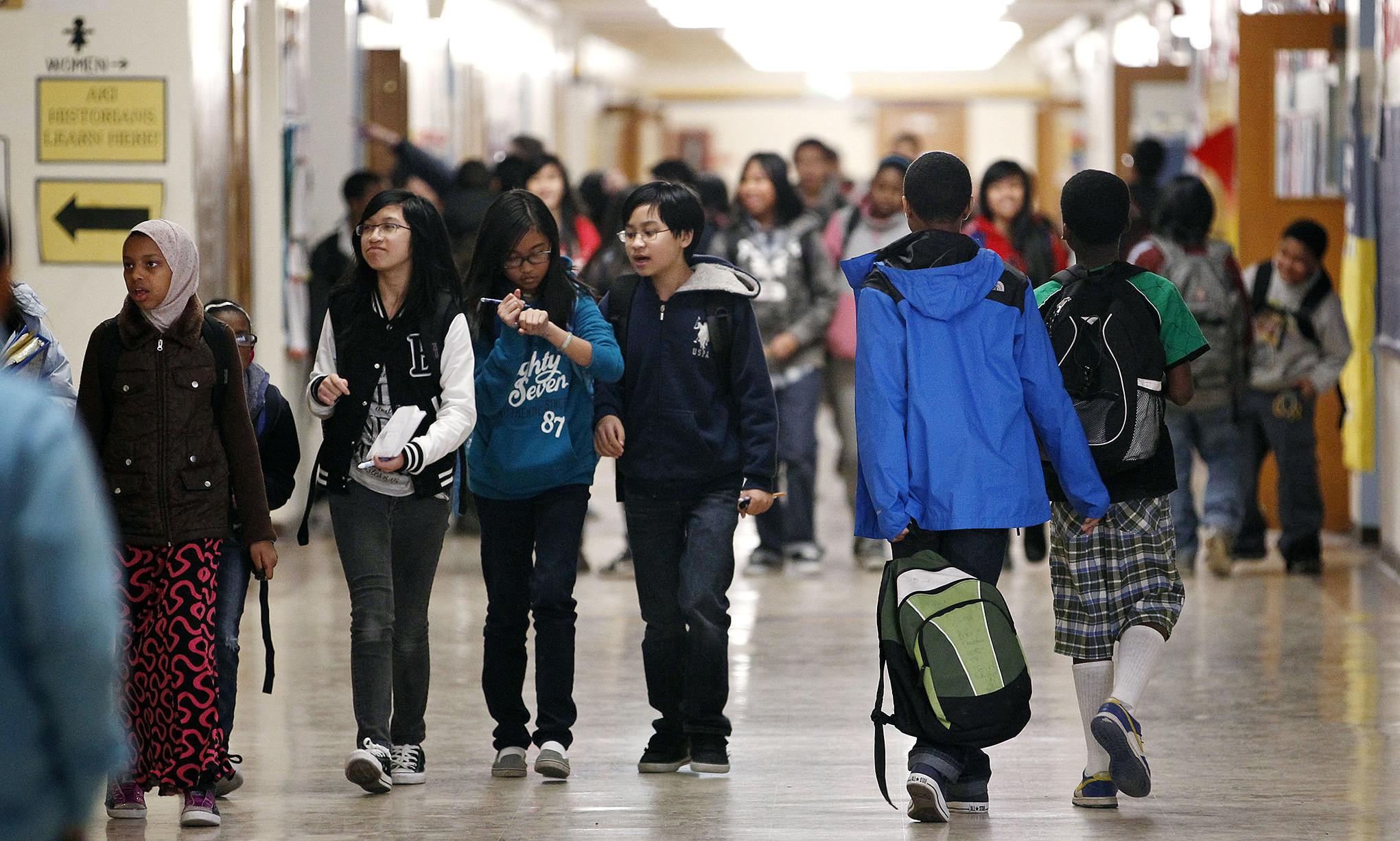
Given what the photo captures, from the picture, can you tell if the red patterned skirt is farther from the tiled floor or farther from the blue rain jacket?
the blue rain jacket

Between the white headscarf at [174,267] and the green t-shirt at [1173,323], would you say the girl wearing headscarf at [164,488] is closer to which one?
the white headscarf at [174,267]

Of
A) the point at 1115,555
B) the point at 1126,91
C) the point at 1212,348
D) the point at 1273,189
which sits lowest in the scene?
the point at 1115,555

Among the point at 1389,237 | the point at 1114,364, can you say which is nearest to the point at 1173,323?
the point at 1114,364

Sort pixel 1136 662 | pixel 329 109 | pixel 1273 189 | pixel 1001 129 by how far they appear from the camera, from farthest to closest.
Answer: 1. pixel 1001 129
2. pixel 329 109
3. pixel 1273 189
4. pixel 1136 662

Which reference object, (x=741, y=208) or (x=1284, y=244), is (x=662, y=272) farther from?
(x=1284, y=244)

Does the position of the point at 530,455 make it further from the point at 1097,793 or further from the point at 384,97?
the point at 384,97

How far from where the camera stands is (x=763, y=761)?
4602 mm

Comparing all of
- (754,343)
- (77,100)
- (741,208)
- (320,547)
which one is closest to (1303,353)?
(741,208)

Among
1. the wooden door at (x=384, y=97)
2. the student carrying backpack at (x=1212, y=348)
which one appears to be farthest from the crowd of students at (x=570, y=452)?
the wooden door at (x=384, y=97)

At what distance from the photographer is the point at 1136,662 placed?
4055 mm

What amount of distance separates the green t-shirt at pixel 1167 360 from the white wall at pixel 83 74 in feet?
13.1

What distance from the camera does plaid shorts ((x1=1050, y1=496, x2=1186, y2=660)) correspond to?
13.5 ft

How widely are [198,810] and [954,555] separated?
5.75 feet

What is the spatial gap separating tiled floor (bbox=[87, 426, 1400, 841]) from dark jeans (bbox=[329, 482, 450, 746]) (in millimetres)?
234
